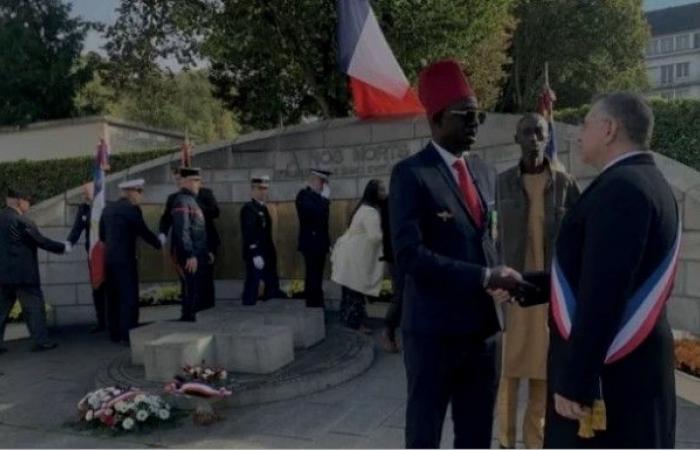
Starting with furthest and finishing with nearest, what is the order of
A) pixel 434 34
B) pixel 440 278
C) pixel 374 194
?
pixel 434 34 → pixel 374 194 → pixel 440 278

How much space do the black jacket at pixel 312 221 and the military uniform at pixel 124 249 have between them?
1759mm

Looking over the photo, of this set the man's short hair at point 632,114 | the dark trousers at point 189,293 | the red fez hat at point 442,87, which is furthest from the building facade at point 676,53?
the man's short hair at point 632,114

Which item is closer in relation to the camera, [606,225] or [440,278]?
[606,225]

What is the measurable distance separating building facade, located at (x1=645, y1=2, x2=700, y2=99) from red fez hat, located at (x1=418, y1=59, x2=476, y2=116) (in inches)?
3294

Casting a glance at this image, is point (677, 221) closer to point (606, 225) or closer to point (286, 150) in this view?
point (606, 225)

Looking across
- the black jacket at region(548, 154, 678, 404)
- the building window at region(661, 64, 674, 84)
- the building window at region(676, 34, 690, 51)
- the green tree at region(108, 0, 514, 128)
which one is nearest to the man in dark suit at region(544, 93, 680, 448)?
the black jacket at region(548, 154, 678, 404)

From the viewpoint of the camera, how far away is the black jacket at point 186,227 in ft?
24.5

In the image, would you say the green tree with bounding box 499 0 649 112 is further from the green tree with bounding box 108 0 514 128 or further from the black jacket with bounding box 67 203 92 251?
the black jacket with bounding box 67 203 92 251

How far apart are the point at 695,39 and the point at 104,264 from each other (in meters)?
87.0

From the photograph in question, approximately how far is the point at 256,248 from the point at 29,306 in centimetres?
275

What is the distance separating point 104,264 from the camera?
26.2 ft

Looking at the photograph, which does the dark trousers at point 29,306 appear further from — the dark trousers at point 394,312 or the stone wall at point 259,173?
the dark trousers at point 394,312

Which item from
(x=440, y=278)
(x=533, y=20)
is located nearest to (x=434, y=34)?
(x=440, y=278)

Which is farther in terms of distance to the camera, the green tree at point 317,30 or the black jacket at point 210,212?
the green tree at point 317,30
